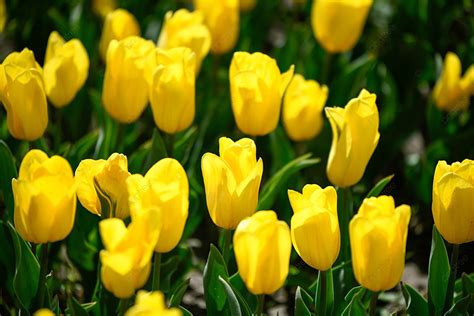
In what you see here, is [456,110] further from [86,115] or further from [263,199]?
[86,115]

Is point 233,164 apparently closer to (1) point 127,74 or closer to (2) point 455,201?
(2) point 455,201

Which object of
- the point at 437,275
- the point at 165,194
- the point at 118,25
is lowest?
the point at 437,275

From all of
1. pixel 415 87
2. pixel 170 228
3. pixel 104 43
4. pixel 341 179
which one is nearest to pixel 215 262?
pixel 170 228

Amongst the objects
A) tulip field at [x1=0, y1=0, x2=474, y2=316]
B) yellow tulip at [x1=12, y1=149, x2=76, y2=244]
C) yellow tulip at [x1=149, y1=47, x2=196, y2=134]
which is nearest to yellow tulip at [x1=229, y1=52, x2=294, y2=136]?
tulip field at [x1=0, y1=0, x2=474, y2=316]

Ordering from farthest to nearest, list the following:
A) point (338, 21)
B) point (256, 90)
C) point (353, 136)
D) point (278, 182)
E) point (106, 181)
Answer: point (338, 21)
point (278, 182)
point (256, 90)
point (353, 136)
point (106, 181)

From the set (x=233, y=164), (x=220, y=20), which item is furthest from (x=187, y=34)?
(x=233, y=164)

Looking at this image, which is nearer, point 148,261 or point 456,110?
point 148,261
